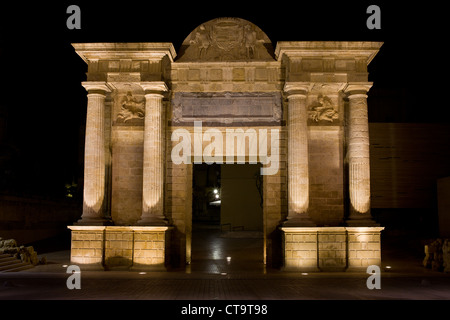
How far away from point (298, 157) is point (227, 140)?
110 inches

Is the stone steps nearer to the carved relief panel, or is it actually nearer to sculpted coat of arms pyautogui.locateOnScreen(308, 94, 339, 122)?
the carved relief panel

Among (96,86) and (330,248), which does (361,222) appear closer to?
(330,248)

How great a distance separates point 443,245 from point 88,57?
568 inches

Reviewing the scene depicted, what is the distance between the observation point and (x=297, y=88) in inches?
620

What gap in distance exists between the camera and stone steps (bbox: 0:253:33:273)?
14305mm

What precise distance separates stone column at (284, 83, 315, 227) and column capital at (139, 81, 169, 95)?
14.9ft

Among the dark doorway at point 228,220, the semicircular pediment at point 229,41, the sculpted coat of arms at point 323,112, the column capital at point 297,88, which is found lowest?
the dark doorway at point 228,220

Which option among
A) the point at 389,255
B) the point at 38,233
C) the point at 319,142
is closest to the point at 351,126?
the point at 319,142

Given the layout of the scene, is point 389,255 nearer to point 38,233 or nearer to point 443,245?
point 443,245

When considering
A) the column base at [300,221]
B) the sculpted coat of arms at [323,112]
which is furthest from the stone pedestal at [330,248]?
the sculpted coat of arms at [323,112]

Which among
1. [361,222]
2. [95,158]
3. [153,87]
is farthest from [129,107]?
[361,222]

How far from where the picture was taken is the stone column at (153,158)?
15453mm

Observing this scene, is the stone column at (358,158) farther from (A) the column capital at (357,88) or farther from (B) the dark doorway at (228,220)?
(B) the dark doorway at (228,220)

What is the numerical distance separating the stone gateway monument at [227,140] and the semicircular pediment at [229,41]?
0.04 meters
